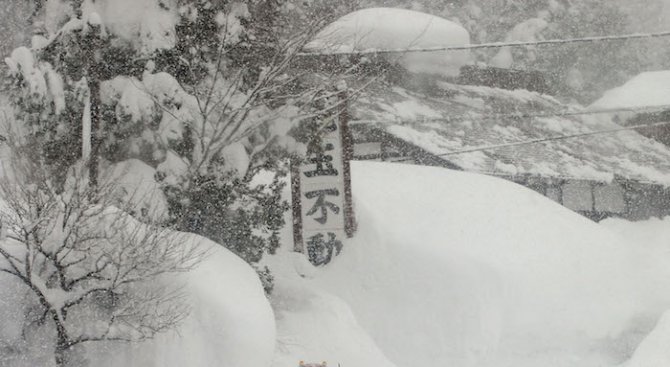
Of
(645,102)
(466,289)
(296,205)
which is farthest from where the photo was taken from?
(645,102)

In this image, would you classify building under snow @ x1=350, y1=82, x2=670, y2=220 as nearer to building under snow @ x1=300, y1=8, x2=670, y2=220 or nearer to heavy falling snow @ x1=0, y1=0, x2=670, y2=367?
building under snow @ x1=300, y1=8, x2=670, y2=220

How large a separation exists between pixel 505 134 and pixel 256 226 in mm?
9449

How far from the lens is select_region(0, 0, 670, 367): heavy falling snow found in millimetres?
6961

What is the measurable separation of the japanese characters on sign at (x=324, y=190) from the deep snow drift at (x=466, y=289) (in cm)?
51

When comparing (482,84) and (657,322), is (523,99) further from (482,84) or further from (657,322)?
(657,322)

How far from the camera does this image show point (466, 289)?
35.4ft

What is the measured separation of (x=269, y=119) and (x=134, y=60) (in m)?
1.84

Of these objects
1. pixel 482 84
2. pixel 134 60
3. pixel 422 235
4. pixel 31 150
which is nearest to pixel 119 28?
pixel 134 60

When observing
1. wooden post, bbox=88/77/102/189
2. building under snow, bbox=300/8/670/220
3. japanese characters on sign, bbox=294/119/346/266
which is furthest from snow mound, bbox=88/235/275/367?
building under snow, bbox=300/8/670/220

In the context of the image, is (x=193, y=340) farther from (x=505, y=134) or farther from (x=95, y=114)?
(x=505, y=134)

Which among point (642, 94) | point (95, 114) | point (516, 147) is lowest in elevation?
point (516, 147)

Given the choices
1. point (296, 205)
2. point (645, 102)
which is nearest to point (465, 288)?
point (296, 205)

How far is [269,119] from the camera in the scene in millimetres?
9133

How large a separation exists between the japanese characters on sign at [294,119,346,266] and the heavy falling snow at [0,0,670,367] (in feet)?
0.11
